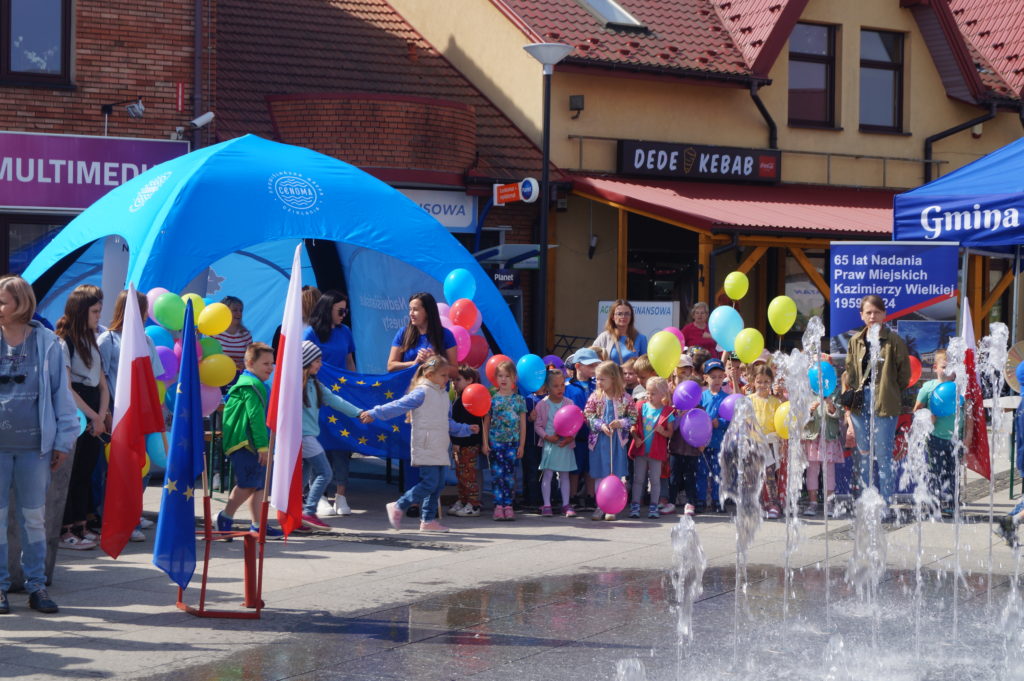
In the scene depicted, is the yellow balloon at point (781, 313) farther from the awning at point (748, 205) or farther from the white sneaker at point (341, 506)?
the awning at point (748, 205)

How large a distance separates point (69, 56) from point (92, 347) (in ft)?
29.1

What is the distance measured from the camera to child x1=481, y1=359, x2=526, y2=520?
36.6 feet

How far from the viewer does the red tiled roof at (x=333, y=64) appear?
20422 millimetres

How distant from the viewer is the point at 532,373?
37.5 ft

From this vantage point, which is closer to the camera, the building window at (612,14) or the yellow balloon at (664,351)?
the yellow balloon at (664,351)

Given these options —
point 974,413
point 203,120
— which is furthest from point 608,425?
point 203,120

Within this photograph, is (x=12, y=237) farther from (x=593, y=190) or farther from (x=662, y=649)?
(x=662, y=649)

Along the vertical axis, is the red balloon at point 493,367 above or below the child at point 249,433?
above

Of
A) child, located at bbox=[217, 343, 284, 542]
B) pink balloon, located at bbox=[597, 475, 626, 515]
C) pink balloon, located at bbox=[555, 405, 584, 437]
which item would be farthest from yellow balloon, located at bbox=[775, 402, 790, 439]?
child, located at bbox=[217, 343, 284, 542]

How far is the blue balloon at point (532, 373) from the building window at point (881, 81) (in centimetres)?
1353

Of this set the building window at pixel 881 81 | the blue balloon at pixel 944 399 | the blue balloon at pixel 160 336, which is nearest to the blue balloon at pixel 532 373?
the blue balloon at pixel 160 336

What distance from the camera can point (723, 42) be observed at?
22391mm

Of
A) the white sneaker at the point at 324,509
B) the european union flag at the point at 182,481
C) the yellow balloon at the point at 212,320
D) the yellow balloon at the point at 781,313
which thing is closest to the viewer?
the european union flag at the point at 182,481

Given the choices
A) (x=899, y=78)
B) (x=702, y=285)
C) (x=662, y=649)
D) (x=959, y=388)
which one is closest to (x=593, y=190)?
(x=702, y=285)
